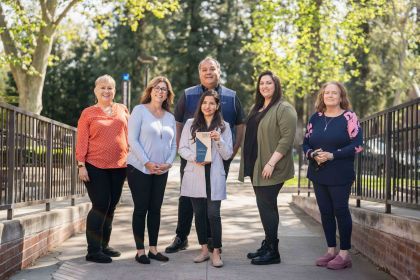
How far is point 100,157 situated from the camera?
595cm

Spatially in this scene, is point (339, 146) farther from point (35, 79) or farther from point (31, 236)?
point (35, 79)

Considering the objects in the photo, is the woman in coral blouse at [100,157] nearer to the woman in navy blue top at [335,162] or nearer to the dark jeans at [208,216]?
the dark jeans at [208,216]

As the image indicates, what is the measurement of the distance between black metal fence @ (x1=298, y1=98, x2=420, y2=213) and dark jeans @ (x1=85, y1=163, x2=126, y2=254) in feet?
9.32

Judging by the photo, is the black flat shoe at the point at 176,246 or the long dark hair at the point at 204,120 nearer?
the long dark hair at the point at 204,120

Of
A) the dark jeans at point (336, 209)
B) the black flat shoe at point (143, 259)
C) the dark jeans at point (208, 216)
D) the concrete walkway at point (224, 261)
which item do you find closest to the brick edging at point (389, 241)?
the concrete walkway at point (224, 261)

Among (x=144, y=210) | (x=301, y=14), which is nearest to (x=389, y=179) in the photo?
(x=144, y=210)

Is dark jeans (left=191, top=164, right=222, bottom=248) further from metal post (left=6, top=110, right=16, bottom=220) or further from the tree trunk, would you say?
the tree trunk

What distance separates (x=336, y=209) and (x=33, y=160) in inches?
131

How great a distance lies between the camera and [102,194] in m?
5.98

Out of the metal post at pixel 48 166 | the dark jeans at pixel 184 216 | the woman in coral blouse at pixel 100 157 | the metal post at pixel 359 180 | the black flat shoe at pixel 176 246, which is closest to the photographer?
the woman in coral blouse at pixel 100 157

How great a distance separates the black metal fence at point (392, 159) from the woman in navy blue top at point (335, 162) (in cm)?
46

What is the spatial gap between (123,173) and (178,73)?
40167 millimetres

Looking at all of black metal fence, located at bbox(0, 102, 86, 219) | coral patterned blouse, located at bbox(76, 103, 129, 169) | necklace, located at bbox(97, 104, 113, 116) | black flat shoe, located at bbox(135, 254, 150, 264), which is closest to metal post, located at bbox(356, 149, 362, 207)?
black flat shoe, located at bbox(135, 254, 150, 264)

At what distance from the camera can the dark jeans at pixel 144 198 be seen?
19.1ft
